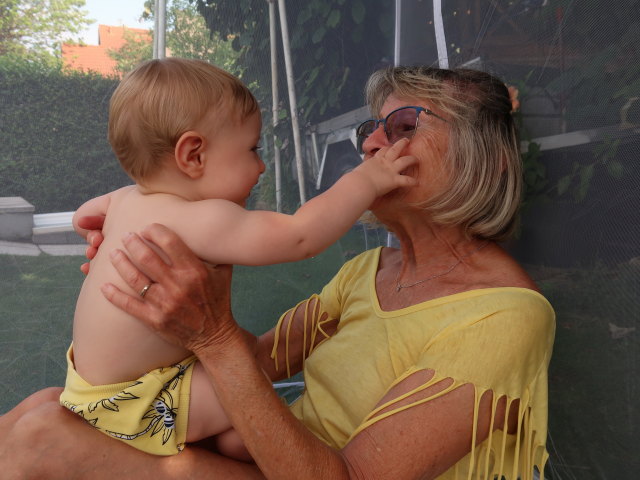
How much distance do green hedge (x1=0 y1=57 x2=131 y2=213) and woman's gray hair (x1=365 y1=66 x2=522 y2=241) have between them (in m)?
1.93

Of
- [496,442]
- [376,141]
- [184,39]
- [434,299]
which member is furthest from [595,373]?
[184,39]

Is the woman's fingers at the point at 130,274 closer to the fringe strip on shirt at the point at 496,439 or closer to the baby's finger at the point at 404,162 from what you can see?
the fringe strip on shirt at the point at 496,439

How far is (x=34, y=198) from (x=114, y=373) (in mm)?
2003

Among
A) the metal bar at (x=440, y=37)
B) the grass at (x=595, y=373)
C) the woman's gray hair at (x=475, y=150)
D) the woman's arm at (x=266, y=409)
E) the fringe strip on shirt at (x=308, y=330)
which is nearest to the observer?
the woman's arm at (x=266, y=409)

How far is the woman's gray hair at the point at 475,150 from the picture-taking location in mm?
1662

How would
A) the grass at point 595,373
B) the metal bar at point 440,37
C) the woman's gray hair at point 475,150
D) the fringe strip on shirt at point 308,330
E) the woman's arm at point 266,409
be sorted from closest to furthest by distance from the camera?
the woman's arm at point 266,409
the grass at point 595,373
the woman's gray hair at point 475,150
the fringe strip on shirt at point 308,330
the metal bar at point 440,37

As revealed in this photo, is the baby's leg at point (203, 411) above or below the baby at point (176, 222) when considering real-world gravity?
below

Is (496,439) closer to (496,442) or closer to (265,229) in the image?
(496,442)

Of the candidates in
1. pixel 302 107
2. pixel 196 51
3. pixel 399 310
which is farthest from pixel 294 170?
pixel 399 310

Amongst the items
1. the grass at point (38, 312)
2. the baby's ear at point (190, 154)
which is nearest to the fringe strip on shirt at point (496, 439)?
the baby's ear at point (190, 154)

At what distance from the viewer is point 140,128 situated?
1.33m

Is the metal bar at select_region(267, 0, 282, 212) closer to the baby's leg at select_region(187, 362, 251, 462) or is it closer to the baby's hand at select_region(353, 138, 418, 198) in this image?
the baby's hand at select_region(353, 138, 418, 198)

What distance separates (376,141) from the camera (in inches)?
70.0

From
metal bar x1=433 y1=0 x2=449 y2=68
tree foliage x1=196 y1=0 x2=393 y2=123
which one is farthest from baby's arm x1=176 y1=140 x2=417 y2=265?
tree foliage x1=196 y1=0 x2=393 y2=123
